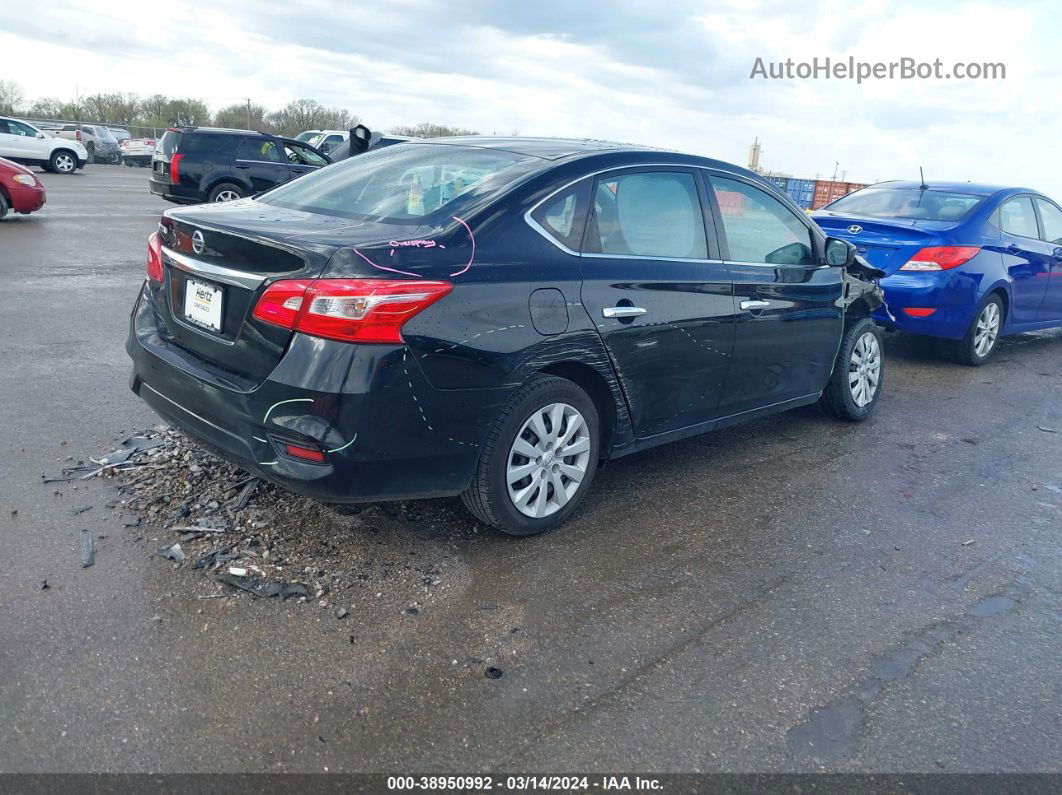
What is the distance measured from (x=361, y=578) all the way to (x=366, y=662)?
543 mm

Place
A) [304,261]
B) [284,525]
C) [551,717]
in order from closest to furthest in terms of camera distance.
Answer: [551,717], [304,261], [284,525]

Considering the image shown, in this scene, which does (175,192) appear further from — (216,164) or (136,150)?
(136,150)

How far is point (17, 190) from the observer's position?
13055 mm

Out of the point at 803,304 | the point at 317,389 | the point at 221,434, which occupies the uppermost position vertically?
the point at 803,304

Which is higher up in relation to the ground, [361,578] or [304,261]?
[304,261]

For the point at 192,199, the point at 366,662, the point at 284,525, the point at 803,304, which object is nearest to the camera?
the point at 366,662

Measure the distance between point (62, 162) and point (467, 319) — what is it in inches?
1135

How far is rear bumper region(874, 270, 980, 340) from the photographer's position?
740 centimetres

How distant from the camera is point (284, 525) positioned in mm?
3666

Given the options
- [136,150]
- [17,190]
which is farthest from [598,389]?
[136,150]

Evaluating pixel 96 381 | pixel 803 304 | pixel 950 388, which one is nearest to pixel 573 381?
pixel 803 304

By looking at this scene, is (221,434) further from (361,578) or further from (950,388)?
(950,388)

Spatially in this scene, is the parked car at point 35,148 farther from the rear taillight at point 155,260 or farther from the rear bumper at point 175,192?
the rear taillight at point 155,260

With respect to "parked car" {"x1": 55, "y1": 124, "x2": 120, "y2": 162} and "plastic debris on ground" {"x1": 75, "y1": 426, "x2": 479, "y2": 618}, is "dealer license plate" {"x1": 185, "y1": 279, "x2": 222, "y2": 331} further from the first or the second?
"parked car" {"x1": 55, "y1": 124, "x2": 120, "y2": 162}
